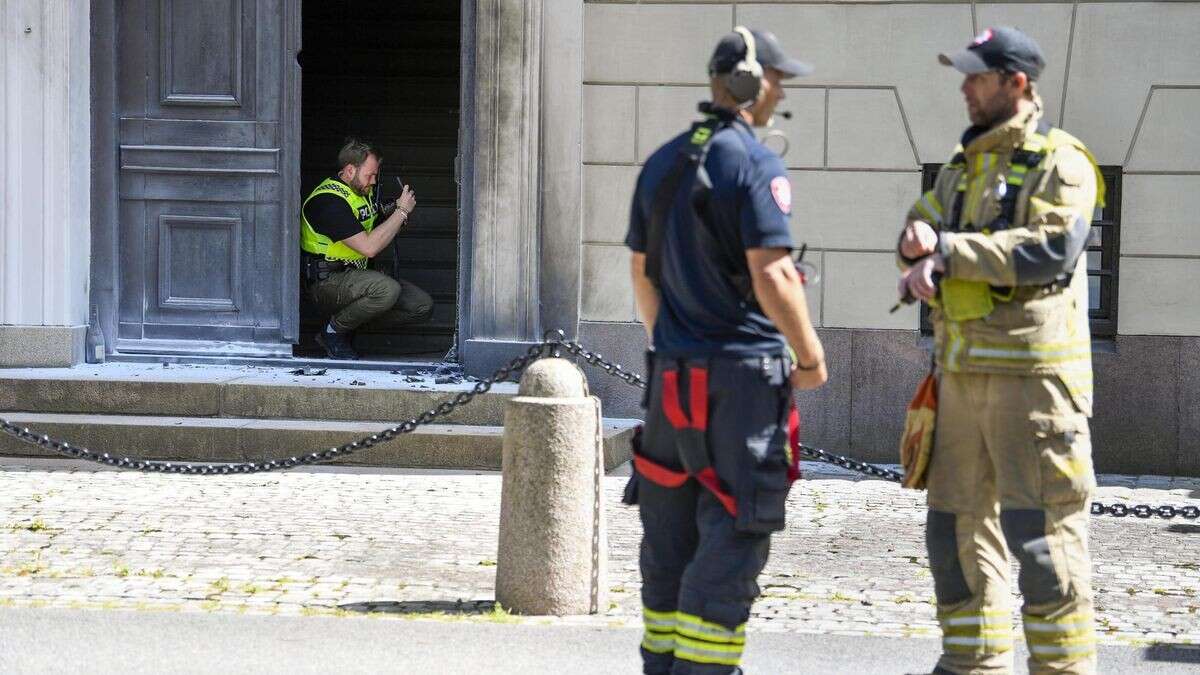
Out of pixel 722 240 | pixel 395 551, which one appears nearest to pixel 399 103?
pixel 395 551

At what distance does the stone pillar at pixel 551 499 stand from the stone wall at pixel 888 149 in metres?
4.45

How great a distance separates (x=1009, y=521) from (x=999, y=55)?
4.39 ft

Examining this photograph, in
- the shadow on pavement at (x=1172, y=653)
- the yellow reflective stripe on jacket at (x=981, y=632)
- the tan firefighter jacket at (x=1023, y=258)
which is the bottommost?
the shadow on pavement at (x=1172, y=653)

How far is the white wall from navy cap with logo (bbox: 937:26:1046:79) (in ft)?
18.2

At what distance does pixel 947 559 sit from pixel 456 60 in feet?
33.1

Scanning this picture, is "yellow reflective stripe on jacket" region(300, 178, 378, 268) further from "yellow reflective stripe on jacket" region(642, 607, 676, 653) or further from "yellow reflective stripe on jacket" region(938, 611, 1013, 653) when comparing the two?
"yellow reflective stripe on jacket" region(938, 611, 1013, 653)

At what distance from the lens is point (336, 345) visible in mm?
11406

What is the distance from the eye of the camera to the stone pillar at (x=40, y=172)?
1045 cm

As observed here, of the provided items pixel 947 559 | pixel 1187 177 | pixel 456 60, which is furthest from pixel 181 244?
pixel 947 559

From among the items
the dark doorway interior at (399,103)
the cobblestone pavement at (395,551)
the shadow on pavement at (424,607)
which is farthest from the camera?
the dark doorway interior at (399,103)

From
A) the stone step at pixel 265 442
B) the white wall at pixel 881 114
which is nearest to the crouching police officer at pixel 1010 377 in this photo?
the stone step at pixel 265 442

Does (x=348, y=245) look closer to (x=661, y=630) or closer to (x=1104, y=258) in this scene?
(x=1104, y=258)

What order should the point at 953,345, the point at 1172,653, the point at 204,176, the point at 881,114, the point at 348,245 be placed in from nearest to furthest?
1. the point at 953,345
2. the point at 1172,653
3. the point at 881,114
4. the point at 204,176
5. the point at 348,245

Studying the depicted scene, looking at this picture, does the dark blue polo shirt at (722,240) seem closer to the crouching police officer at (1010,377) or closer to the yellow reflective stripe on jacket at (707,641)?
the crouching police officer at (1010,377)
